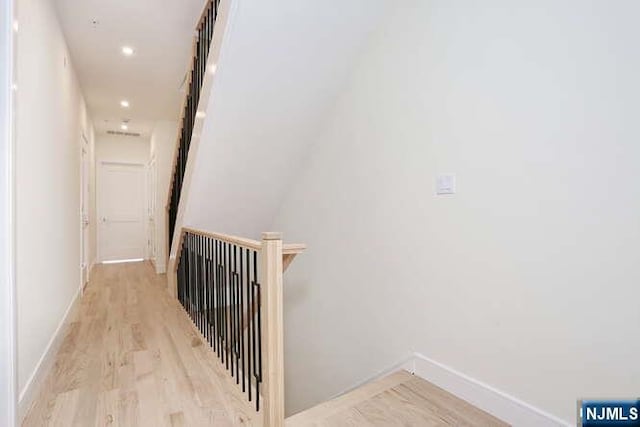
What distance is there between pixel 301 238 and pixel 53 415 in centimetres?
207

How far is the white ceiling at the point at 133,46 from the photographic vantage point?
2.72m

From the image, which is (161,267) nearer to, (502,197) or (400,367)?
(400,367)

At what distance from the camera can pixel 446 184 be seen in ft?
5.69

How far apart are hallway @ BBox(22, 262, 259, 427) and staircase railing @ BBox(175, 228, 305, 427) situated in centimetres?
10

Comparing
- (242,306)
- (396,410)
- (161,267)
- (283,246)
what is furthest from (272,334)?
(161,267)

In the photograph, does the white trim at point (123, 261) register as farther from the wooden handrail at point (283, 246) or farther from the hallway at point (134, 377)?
the wooden handrail at point (283, 246)

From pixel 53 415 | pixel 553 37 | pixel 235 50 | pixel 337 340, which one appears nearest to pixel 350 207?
pixel 337 340

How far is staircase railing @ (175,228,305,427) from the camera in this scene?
140cm

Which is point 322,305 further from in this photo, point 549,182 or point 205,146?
point 549,182

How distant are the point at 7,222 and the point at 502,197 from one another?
7.09 feet

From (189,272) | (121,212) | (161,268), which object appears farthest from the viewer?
(121,212)

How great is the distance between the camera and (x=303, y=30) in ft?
6.86

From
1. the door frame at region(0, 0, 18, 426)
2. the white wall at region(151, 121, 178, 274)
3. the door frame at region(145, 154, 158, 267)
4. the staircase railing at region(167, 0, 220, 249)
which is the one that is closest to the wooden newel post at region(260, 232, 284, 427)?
the door frame at region(0, 0, 18, 426)

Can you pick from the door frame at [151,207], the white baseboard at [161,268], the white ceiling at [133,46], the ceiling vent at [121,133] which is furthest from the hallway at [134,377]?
the ceiling vent at [121,133]
